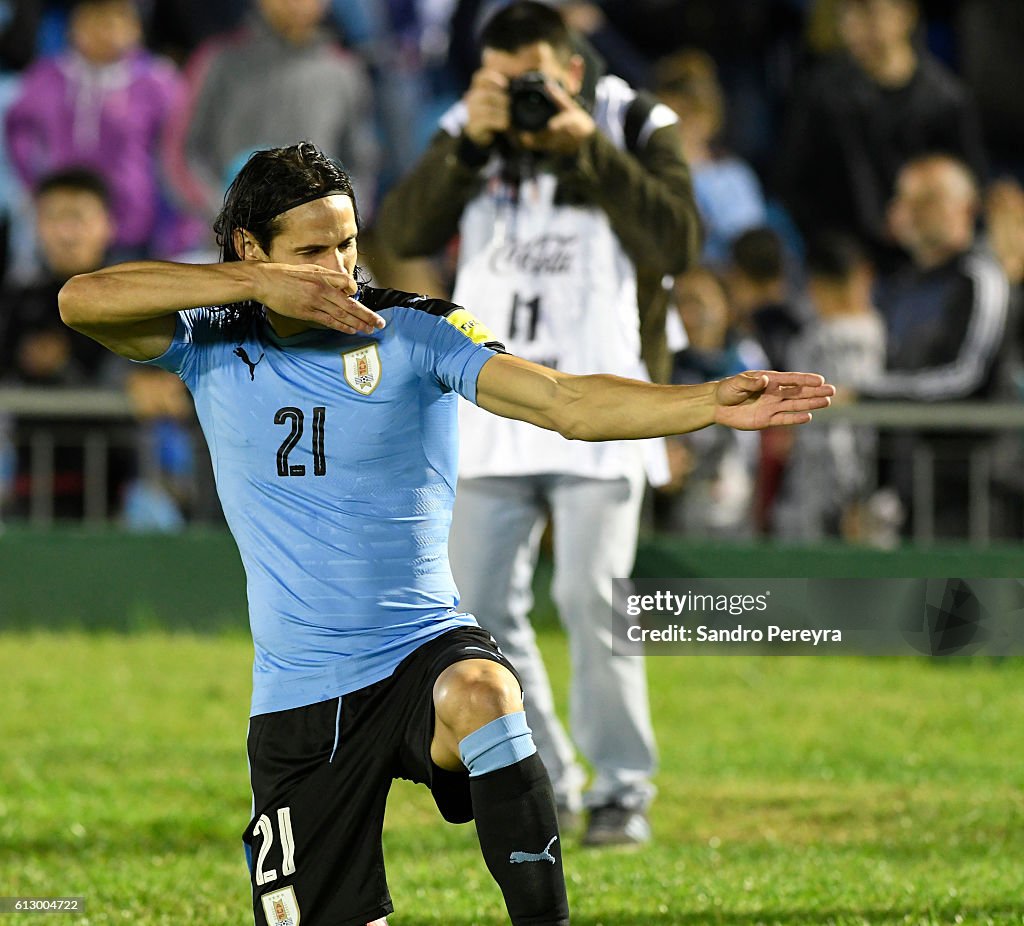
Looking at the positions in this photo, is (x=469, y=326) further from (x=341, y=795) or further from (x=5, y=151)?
(x=5, y=151)

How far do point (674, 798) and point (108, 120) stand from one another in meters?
6.64

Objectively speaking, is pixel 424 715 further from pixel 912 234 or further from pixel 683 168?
pixel 912 234

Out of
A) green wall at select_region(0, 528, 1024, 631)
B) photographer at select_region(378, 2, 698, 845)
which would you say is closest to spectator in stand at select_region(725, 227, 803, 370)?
green wall at select_region(0, 528, 1024, 631)

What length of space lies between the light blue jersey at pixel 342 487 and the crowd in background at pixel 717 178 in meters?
5.07

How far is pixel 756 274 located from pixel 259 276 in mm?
7122

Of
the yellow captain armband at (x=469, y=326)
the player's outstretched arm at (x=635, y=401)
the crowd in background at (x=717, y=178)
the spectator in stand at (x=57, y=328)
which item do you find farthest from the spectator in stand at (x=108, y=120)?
the player's outstretched arm at (x=635, y=401)

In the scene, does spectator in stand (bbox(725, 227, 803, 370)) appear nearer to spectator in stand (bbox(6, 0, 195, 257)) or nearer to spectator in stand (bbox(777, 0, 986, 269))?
spectator in stand (bbox(777, 0, 986, 269))

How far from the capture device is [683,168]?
644 centimetres

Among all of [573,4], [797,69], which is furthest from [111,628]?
[797,69]

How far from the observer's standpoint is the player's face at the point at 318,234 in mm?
4328

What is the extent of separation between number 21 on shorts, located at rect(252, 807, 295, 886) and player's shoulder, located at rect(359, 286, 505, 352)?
1.15 m

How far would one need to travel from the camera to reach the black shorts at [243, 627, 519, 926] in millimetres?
4242

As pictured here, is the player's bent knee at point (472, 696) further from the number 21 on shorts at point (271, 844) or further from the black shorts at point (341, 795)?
the number 21 on shorts at point (271, 844)

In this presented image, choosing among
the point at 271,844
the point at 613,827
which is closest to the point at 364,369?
the point at 271,844
